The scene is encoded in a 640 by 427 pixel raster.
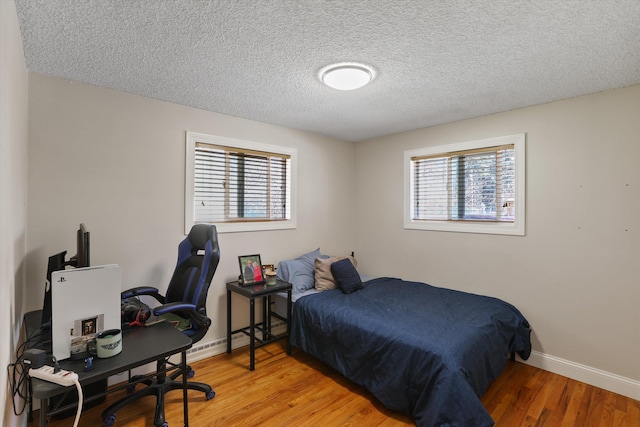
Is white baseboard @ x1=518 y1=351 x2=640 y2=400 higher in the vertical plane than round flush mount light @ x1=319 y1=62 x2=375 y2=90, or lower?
lower

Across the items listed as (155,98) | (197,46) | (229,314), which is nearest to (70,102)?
(155,98)

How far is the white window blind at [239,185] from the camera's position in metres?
2.97

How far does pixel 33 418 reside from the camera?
2043mm

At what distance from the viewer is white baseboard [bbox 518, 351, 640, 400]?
234 centimetres

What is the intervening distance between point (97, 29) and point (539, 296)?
3.85 metres

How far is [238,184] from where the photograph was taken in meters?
3.23

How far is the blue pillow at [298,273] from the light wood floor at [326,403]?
0.81 m

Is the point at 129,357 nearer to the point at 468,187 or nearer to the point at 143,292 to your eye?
the point at 143,292

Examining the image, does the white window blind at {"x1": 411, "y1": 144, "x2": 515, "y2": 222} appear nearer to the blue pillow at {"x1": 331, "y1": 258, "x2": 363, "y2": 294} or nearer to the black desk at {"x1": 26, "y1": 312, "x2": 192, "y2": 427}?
the blue pillow at {"x1": 331, "y1": 258, "x2": 363, "y2": 294}

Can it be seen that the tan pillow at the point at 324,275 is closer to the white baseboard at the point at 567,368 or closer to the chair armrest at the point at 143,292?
the white baseboard at the point at 567,368

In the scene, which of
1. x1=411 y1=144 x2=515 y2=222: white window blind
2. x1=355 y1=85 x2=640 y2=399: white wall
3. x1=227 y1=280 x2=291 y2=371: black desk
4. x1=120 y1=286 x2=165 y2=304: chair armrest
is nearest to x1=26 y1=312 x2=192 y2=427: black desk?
x1=120 y1=286 x2=165 y2=304: chair armrest

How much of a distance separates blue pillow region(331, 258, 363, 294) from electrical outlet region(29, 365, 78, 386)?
2258 millimetres

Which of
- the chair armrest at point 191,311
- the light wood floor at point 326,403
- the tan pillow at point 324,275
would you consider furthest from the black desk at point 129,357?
the tan pillow at point 324,275

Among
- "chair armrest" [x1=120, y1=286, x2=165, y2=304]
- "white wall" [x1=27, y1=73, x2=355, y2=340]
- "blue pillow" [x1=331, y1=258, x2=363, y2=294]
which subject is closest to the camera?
"white wall" [x1=27, y1=73, x2=355, y2=340]
